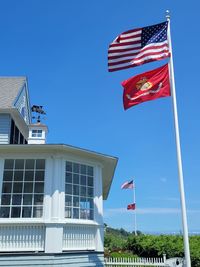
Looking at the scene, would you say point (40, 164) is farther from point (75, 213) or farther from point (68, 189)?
point (75, 213)

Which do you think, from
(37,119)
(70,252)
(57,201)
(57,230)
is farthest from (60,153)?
(37,119)

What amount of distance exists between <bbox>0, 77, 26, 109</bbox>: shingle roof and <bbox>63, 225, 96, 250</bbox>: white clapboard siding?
5.98 metres

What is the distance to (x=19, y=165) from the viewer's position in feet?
34.5

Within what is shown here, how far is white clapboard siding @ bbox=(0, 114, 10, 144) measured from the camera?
12688mm

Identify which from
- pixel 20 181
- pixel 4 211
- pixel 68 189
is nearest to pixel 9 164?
pixel 20 181

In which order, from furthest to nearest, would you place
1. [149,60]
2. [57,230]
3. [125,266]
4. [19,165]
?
[125,266] < [19,165] < [57,230] < [149,60]

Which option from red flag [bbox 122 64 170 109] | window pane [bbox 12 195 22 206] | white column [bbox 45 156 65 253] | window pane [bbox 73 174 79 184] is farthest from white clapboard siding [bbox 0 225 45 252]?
red flag [bbox 122 64 170 109]

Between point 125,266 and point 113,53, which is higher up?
point 113,53

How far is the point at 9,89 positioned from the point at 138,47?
7.95 metres

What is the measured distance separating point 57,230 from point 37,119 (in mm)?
9629

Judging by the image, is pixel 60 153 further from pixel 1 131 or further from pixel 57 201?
pixel 1 131

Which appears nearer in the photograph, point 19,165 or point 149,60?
point 149,60

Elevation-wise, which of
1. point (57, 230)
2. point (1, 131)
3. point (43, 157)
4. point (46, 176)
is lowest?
point (57, 230)

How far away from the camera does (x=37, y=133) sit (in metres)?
15.4
